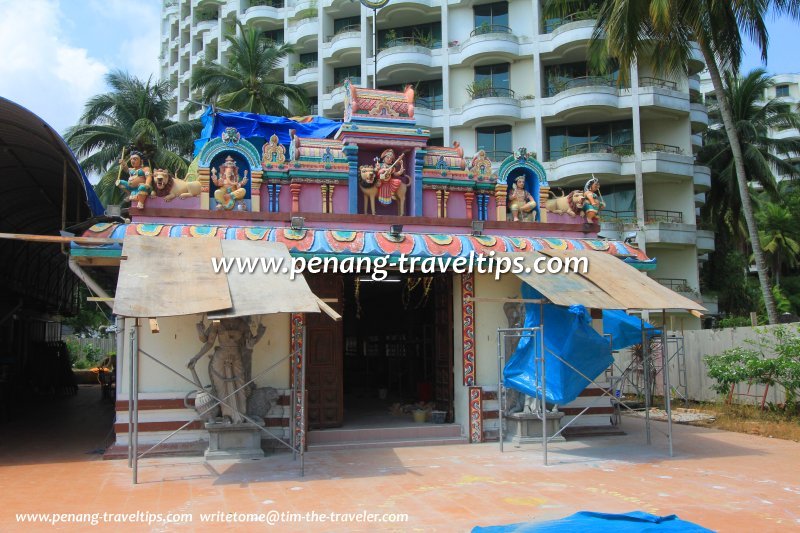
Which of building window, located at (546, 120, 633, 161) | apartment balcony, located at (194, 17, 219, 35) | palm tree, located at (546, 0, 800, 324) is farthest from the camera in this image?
apartment balcony, located at (194, 17, 219, 35)

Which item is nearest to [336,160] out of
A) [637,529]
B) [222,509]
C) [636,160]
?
[222,509]

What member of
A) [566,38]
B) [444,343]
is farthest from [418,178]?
[566,38]

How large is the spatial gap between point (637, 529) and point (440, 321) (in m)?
8.27

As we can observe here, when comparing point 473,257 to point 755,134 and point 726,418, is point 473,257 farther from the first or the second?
point 755,134

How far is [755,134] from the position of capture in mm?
32156

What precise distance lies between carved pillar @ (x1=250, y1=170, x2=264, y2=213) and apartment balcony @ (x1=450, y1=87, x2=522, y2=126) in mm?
21345

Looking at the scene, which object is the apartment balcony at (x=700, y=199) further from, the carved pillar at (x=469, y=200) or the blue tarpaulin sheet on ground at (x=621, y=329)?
the carved pillar at (x=469, y=200)

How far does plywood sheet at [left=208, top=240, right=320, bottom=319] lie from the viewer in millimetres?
8516

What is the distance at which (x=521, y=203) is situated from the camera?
44.1 ft

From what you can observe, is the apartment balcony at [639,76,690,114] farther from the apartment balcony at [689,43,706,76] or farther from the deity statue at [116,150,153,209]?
the deity statue at [116,150,153,209]

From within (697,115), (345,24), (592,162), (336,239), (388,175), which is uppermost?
(345,24)

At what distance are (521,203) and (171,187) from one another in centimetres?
682

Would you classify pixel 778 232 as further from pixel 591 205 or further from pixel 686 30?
pixel 591 205

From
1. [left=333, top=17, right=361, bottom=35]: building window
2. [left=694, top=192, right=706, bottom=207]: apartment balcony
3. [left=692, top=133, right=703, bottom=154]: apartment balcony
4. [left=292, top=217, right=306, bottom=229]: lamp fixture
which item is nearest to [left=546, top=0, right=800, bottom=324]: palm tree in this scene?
[left=292, top=217, right=306, bottom=229]: lamp fixture
